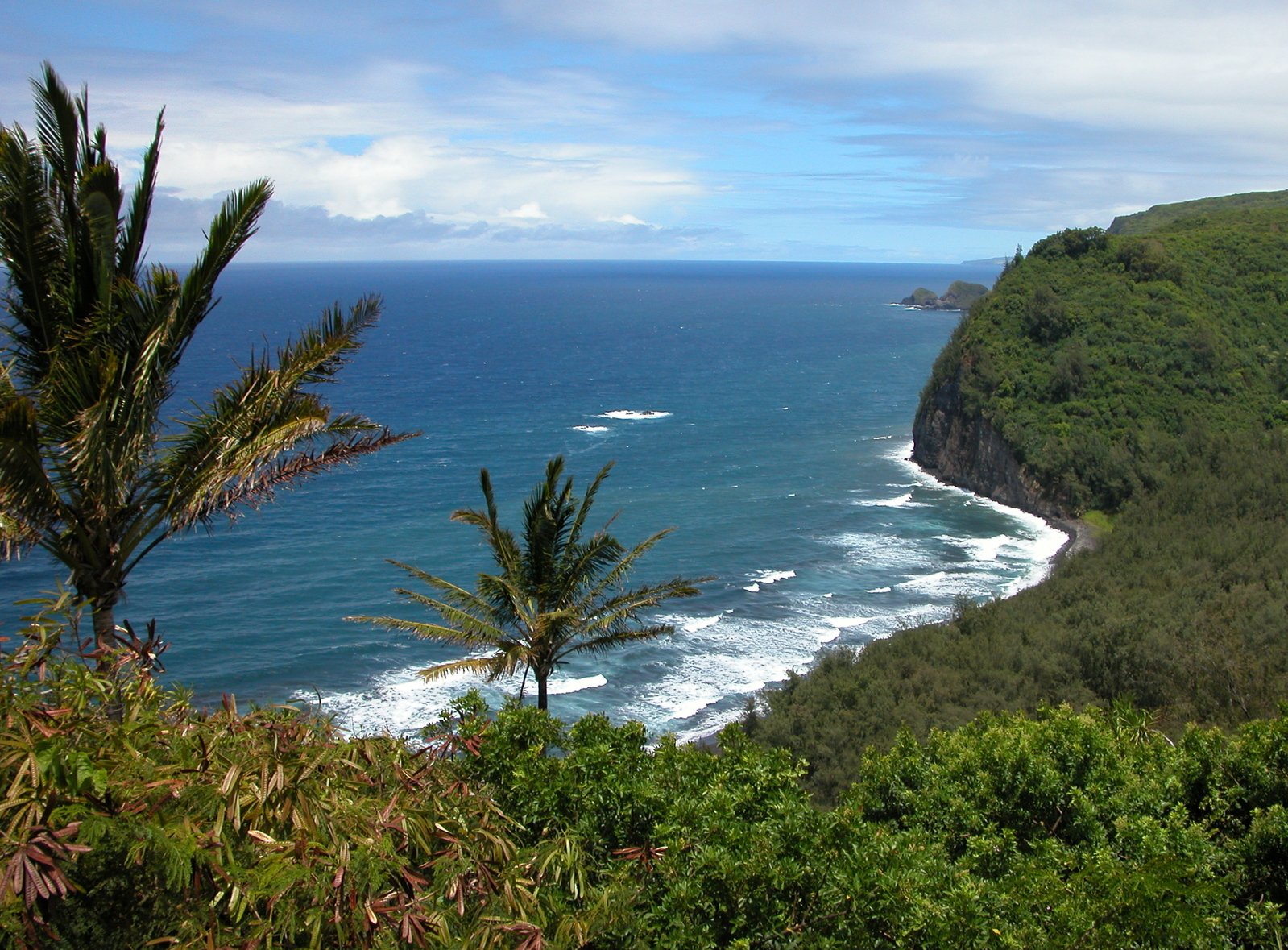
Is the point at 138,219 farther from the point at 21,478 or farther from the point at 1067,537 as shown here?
the point at 1067,537

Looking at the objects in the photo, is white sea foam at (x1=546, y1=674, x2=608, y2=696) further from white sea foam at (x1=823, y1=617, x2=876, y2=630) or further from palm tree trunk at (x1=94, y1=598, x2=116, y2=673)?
palm tree trunk at (x1=94, y1=598, x2=116, y2=673)

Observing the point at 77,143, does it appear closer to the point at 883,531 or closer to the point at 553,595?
the point at 553,595

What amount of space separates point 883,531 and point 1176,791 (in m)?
40.7

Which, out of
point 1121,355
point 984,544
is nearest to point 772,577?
point 984,544

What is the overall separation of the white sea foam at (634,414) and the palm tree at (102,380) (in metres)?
69.0

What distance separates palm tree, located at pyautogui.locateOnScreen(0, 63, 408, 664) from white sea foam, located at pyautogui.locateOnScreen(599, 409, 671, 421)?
69.0 m

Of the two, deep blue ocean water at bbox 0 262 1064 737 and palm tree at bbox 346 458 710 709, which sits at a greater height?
palm tree at bbox 346 458 710 709

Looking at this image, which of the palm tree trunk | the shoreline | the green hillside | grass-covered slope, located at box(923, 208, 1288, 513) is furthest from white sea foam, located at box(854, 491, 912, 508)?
the green hillside

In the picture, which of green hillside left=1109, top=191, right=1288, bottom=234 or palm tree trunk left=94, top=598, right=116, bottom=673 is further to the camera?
green hillside left=1109, top=191, right=1288, bottom=234

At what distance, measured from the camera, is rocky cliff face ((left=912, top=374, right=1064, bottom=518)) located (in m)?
56.2

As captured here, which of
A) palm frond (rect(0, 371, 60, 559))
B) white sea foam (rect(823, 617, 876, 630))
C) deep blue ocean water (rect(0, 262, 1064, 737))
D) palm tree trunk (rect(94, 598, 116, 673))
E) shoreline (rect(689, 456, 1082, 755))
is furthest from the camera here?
shoreline (rect(689, 456, 1082, 755))

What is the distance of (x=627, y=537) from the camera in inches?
1900

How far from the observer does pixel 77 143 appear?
796 centimetres

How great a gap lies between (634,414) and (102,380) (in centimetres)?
7201
